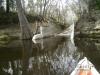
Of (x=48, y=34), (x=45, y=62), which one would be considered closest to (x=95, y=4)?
(x=48, y=34)

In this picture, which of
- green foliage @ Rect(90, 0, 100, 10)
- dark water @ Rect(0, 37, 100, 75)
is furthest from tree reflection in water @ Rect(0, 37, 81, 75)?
green foliage @ Rect(90, 0, 100, 10)

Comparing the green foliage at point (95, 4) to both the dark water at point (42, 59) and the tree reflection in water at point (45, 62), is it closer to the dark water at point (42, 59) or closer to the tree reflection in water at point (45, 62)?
the dark water at point (42, 59)

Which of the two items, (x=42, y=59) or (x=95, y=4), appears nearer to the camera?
(x=42, y=59)

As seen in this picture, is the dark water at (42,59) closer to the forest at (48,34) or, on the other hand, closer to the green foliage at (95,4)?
the forest at (48,34)

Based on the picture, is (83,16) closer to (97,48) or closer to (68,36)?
(68,36)

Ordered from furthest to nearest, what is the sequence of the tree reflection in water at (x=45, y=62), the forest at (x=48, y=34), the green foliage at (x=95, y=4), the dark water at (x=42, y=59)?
the green foliage at (x=95, y=4), the forest at (x=48, y=34), the dark water at (x=42, y=59), the tree reflection in water at (x=45, y=62)

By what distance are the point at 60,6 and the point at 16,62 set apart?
572 inches

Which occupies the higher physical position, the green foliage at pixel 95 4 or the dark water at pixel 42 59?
the green foliage at pixel 95 4

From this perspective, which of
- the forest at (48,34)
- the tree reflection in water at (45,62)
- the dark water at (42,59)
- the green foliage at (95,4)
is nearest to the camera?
the tree reflection in water at (45,62)

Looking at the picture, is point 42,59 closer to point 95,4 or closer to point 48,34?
point 48,34

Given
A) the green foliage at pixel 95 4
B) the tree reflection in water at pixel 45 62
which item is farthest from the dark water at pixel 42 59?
the green foliage at pixel 95 4

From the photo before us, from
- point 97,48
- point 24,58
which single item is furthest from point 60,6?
point 24,58

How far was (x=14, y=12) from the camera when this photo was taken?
28.1 m

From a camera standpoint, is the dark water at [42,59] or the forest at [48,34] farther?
the forest at [48,34]
